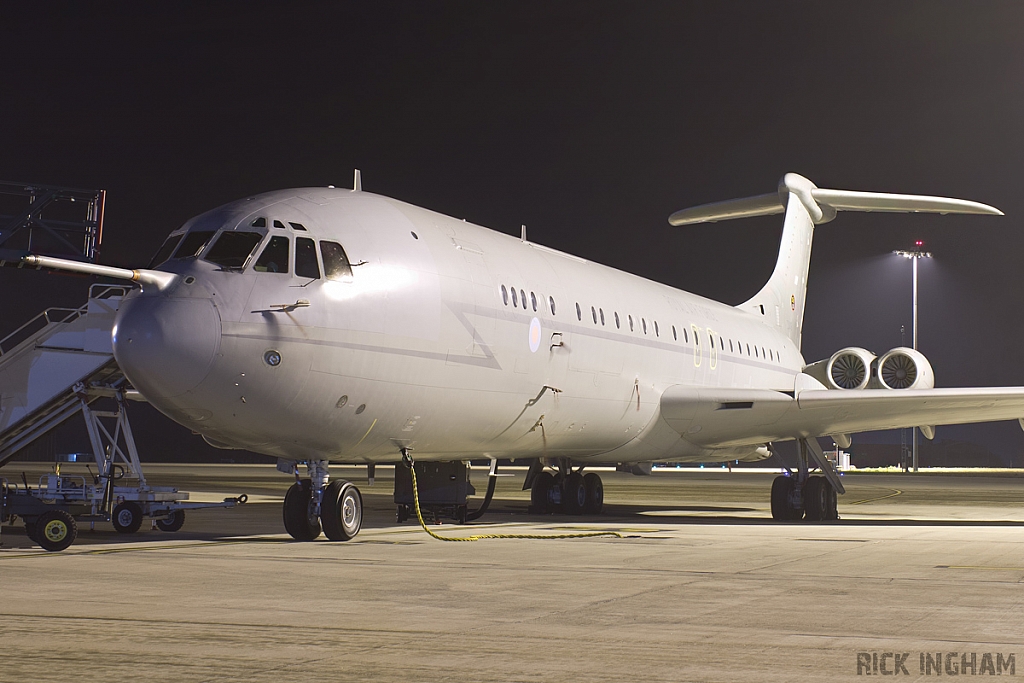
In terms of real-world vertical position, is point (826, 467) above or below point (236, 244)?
below

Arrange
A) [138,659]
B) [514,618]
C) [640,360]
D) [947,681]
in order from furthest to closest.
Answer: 1. [640,360]
2. [514,618]
3. [138,659]
4. [947,681]

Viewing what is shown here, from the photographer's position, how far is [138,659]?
21.2 feet

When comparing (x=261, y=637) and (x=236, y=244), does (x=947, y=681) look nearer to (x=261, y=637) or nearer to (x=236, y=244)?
(x=261, y=637)

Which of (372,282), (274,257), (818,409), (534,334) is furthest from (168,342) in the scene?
(818,409)

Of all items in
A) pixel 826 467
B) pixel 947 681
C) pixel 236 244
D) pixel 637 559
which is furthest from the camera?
pixel 826 467

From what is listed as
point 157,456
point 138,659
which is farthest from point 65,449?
point 138,659

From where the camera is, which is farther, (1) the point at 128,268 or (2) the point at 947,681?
(1) the point at 128,268

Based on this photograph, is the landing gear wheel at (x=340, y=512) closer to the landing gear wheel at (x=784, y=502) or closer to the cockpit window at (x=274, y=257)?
the cockpit window at (x=274, y=257)

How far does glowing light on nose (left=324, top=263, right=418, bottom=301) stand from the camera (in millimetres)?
13992

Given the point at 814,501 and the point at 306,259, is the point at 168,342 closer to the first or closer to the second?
the point at 306,259

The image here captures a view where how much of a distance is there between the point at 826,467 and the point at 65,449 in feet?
336

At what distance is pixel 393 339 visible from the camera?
14555mm

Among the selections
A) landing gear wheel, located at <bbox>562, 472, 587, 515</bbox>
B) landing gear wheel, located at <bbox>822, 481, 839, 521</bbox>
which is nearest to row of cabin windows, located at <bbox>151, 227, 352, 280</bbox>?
landing gear wheel, located at <bbox>562, 472, 587, 515</bbox>

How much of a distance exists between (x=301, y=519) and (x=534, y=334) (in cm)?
478
